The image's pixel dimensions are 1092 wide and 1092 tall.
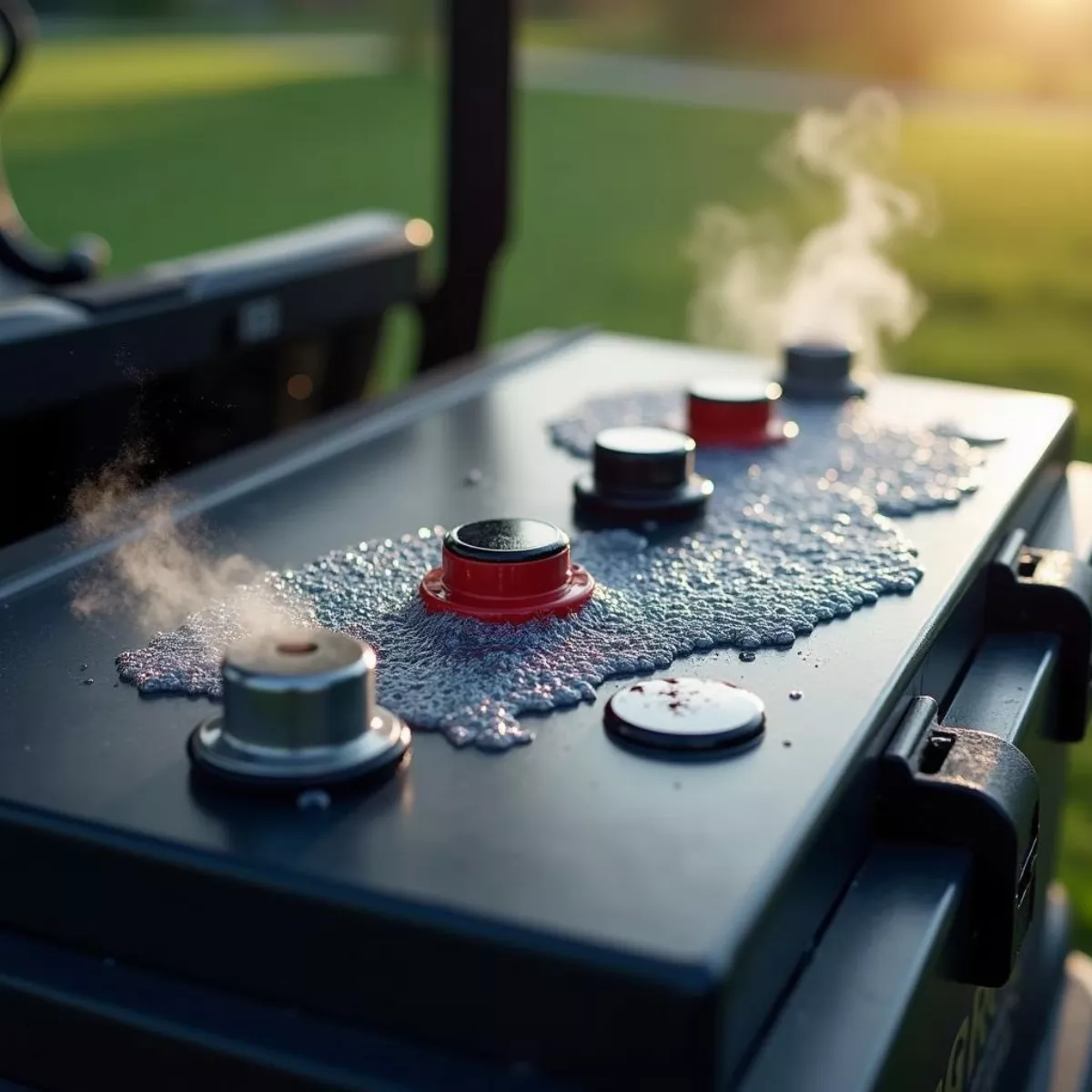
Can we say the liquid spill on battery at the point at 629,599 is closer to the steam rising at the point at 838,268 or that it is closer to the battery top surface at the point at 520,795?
the battery top surface at the point at 520,795

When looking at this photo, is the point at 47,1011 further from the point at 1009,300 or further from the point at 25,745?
the point at 1009,300

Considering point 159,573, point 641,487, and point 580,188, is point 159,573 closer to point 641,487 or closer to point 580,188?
point 641,487

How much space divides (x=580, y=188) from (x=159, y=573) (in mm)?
8081

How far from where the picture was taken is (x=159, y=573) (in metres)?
1.14

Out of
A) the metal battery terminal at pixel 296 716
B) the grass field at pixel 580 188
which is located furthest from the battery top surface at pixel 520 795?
the grass field at pixel 580 188

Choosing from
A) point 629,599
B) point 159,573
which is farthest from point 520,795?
point 159,573

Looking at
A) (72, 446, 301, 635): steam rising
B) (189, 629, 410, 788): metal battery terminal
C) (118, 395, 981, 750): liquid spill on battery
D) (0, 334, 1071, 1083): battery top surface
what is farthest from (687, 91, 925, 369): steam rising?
(189, 629, 410, 788): metal battery terminal

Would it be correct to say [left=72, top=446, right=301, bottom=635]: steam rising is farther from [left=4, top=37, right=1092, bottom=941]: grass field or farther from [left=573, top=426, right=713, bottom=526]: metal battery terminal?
[left=4, top=37, right=1092, bottom=941]: grass field

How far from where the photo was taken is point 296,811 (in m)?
0.79

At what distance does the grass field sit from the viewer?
20.1 ft

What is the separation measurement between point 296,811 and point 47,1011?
158 mm

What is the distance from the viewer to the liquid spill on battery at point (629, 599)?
932 millimetres

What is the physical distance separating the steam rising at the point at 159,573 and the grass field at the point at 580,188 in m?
1.94

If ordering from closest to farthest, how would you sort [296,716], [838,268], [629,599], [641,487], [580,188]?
1. [296,716]
2. [629,599]
3. [641,487]
4. [838,268]
5. [580,188]
